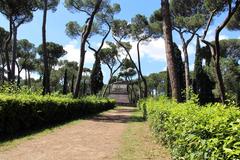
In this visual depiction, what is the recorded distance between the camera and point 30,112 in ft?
49.1

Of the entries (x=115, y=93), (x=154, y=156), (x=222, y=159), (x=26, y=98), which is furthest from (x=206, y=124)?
(x=115, y=93)

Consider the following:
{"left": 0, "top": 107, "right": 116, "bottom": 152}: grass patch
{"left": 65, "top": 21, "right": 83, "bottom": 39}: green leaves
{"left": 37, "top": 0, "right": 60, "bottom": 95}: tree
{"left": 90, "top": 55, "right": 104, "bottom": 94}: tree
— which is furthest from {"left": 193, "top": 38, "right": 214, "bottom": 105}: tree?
{"left": 0, "top": 107, "right": 116, "bottom": 152}: grass patch

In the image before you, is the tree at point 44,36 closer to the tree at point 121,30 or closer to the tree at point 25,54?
the tree at point 121,30

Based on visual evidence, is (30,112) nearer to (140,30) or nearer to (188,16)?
(188,16)

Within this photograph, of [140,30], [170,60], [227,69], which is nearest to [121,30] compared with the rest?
[140,30]

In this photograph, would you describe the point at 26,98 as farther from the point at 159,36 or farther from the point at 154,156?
the point at 159,36

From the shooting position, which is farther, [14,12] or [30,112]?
[14,12]

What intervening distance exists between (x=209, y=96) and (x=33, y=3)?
22.5 metres

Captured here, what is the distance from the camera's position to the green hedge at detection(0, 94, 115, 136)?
12422 mm

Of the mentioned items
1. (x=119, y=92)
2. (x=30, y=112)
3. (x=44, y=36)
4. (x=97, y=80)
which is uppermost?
(x=44, y=36)

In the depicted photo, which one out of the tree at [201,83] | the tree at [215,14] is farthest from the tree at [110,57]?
the tree at [215,14]

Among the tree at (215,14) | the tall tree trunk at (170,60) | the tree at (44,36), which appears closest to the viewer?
the tall tree trunk at (170,60)

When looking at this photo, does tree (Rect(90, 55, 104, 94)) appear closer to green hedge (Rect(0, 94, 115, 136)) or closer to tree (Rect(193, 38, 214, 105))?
tree (Rect(193, 38, 214, 105))

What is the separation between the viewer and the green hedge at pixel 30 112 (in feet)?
40.8
